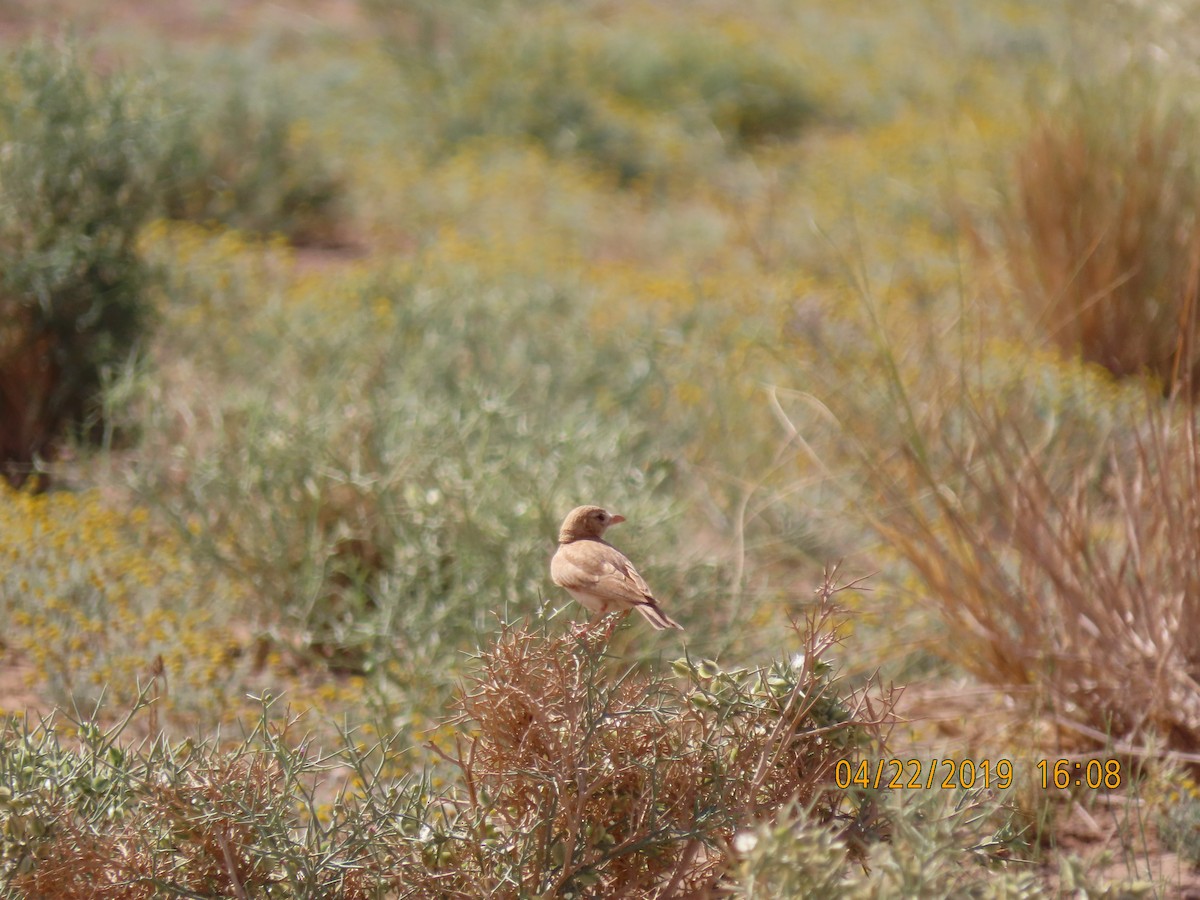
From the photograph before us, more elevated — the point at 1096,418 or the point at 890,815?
the point at 890,815

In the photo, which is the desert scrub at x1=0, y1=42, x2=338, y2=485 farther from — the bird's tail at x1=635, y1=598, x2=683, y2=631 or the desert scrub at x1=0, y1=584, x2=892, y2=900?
the bird's tail at x1=635, y1=598, x2=683, y2=631

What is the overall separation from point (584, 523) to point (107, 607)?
187cm

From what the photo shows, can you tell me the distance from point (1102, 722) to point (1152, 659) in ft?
0.70

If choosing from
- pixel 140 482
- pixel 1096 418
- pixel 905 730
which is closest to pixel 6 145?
pixel 140 482

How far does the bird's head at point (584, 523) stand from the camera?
102 inches

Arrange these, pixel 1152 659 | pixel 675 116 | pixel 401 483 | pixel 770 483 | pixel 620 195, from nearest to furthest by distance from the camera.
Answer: pixel 1152 659, pixel 401 483, pixel 770 483, pixel 620 195, pixel 675 116

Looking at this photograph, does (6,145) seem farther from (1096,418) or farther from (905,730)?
(1096,418)

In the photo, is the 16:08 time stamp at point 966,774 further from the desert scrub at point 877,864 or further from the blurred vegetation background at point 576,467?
the desert scrub at point 877,864

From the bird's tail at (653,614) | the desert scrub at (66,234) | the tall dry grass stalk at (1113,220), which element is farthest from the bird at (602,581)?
the tall dry grass stalk at (1113,220)

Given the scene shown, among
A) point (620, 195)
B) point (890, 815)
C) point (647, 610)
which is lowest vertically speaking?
point (620, 195)

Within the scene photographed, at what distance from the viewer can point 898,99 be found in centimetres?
1090
